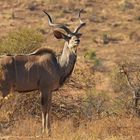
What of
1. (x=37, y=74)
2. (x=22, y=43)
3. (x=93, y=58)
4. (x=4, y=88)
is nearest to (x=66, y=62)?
(x=37, y=74)

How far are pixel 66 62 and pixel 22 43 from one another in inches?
148

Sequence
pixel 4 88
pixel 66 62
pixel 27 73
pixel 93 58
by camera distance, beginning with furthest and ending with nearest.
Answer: pixel 93 58 → pixel 66 62 → pixel 27 73 → pixel 4 88

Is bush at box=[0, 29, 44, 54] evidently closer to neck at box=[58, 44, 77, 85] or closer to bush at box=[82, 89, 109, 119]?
bush at box=[82, 89, 109, 119]

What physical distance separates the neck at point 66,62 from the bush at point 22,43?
316cm

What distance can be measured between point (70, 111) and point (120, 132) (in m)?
3.08

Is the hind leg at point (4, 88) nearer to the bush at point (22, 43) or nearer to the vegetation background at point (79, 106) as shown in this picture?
the vegetation background at point (79, 106)

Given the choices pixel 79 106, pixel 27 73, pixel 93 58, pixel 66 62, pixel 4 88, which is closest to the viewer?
pixel 4 88

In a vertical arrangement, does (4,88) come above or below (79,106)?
above

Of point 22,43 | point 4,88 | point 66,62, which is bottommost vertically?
point 4,88

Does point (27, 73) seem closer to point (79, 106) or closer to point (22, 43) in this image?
point (79, 106)

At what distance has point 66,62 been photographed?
479 inches

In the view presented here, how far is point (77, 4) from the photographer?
42.7 metres

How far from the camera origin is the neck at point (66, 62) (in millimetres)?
12065

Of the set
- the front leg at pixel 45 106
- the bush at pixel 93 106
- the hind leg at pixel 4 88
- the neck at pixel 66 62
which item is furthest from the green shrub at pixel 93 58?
the hind leg at pixel 4 88
